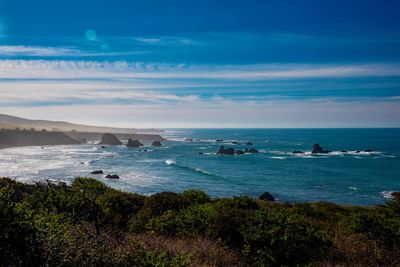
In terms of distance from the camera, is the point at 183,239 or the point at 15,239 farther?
the point at 183,239

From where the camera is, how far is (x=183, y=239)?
14.8 m

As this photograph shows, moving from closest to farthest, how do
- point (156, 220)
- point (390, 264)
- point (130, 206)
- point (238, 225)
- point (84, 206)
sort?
1. point (390, 264)
2. point (238, 225)
3. point (156, 220)
4. point (84, 206)
5. point (130, 206)

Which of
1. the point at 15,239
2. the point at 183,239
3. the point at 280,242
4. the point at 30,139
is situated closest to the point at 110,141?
the point at 30,139

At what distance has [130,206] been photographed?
25.2 meters

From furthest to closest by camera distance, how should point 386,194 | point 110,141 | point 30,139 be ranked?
1. point 110,141
2. point 30,139
3. point 386,194

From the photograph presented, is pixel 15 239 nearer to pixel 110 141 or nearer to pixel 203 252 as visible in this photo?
pixel 203 252

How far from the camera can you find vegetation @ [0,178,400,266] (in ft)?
26.5

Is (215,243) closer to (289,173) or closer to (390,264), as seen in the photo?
(390,264)

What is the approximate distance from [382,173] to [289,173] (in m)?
19.1

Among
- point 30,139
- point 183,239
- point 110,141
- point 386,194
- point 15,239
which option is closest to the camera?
point 15,239

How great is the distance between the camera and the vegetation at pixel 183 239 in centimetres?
809

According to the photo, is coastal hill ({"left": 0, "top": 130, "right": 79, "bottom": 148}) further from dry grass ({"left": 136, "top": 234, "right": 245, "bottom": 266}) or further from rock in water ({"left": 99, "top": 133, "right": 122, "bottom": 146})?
dry grass ({"left": 136, "top": 234, "right": 245, "bottom": 266})

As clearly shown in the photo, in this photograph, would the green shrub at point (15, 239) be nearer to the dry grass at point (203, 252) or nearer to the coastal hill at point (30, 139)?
the dry grass at point (203, 252)

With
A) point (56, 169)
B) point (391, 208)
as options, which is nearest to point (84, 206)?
point (391, 208)
